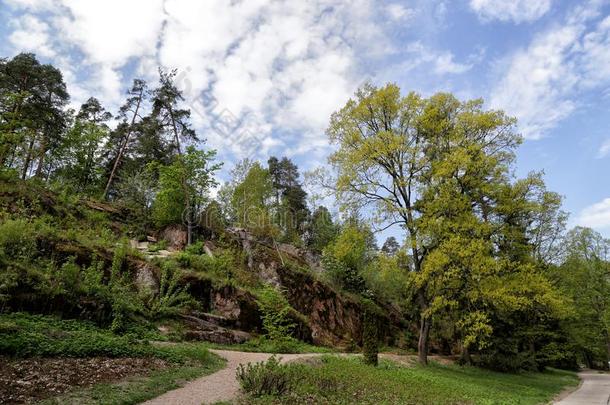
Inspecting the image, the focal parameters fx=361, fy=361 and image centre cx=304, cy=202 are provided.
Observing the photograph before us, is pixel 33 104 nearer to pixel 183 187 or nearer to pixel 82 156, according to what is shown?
pixel 82 156

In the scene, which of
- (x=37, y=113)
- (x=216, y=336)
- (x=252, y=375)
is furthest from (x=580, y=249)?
(x=37, y=113)

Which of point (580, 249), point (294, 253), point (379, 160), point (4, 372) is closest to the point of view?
point (4, 372)

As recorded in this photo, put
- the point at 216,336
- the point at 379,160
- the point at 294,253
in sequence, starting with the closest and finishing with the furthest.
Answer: the point at 216,336 < the point at 379,160 < the point at 294,253

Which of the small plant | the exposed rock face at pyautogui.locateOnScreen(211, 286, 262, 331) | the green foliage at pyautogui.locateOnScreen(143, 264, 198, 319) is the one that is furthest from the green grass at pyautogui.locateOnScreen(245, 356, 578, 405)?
the green foliage at pyautogui.locateOnScreen(143, 264, 198, 319)

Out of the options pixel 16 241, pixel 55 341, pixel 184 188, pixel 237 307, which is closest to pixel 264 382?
pixel 55 341

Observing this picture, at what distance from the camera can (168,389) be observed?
24.6 ft

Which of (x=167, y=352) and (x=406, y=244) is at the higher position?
(x=406, y=244)

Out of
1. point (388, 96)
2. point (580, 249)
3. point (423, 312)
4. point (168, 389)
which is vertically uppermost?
point (388, 96)

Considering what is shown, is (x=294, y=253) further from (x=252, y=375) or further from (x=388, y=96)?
(x=252, y=375)

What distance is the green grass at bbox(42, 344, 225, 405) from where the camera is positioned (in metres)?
6.02

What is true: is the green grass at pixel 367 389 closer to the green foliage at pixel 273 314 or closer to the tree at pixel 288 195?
the green foliage at pixel 273 314

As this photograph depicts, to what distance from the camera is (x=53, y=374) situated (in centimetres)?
670

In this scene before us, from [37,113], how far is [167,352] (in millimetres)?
27743

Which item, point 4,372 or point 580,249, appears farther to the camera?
point 580,249
